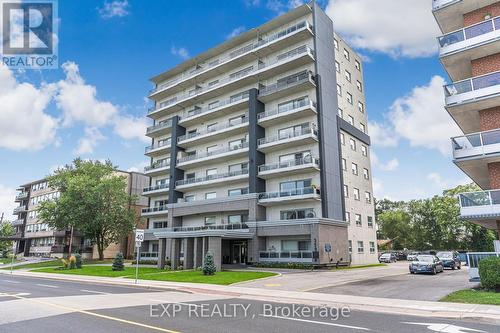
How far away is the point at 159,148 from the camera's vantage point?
5241cm

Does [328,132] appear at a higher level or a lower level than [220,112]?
lower

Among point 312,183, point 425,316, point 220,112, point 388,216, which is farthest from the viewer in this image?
point 388,216

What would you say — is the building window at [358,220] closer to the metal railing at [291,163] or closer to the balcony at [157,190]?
the metal railing at [291,163]

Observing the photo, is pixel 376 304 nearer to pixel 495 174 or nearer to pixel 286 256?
pixel 495 174

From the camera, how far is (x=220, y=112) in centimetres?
4562

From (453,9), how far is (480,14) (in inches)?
70.4

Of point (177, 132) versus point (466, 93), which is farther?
point (177, 132)

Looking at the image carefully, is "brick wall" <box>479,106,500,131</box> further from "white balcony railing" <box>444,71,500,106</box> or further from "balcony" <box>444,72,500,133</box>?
"white balcony railing" <box>444,71,500,106</box>

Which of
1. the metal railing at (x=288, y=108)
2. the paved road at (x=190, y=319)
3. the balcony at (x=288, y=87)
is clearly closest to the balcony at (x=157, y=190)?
the metal railing at (x=288, y=108)

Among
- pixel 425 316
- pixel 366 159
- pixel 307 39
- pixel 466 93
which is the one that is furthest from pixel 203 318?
pixel 366 159

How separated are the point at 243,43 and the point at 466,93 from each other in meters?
32.0

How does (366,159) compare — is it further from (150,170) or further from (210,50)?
(150,170)

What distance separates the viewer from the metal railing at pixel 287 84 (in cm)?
3800

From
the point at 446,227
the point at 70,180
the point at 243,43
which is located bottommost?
the point at 446,227
